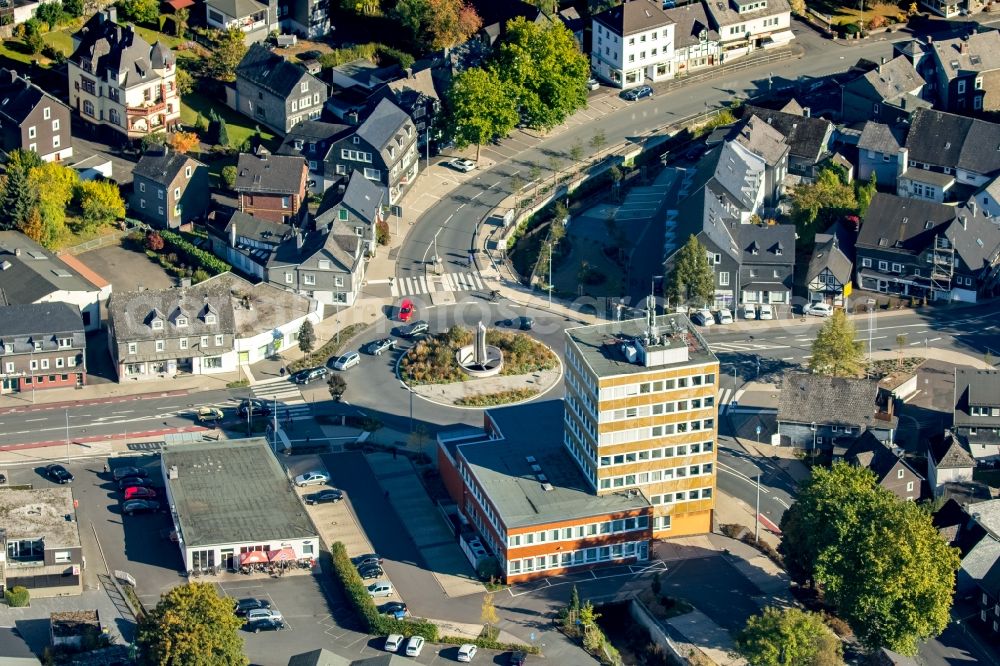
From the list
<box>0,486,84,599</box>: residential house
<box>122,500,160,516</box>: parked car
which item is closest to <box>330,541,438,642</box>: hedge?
<box>122,500,160,516</box>: parked car

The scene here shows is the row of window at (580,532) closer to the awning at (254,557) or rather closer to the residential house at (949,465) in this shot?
the awning at (254,557)

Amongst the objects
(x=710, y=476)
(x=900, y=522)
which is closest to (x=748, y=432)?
(x=710, y=476)

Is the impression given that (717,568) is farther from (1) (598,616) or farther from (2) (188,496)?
(2) (188,496)

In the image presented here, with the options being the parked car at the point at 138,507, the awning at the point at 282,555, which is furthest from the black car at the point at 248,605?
the parked car at the point at 138,507

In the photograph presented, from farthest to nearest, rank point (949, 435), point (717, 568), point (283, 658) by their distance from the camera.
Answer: point (949, 435) < point (717, 568) < point (283, 658)

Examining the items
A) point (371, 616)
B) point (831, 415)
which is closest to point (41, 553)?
point (371, 616)

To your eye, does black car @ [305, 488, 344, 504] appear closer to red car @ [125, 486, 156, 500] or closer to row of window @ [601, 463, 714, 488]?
A: red car @ [125, 486, 156, 500]

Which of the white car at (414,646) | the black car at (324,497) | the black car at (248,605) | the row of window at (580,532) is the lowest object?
the white car at (414,646)
